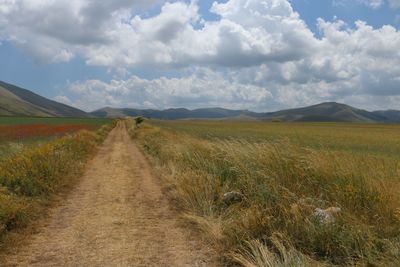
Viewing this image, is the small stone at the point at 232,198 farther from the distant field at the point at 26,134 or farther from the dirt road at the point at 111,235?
the distant field at the point at 26,134

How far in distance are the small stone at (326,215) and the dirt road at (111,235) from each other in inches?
71.7

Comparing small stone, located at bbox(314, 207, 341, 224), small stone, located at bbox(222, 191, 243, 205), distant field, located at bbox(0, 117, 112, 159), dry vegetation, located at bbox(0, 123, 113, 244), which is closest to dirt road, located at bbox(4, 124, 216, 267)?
dry vegetation, located at bbox(0, 123, 113, 244)

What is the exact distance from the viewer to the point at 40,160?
12.4 m

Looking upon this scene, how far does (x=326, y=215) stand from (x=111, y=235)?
385 cm

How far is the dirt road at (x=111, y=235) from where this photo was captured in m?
5.88

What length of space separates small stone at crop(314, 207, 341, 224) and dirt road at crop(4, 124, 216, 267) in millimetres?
1822

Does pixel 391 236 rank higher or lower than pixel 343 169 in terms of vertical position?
lower

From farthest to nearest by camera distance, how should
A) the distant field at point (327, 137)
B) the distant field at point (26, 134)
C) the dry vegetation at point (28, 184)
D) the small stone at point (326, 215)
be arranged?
1. the distant field at point (327, 137)
2. the distant field at point (26, 134)
3. the dry vegetation at point (28, 184)
4. the small stone at point (326, 215)

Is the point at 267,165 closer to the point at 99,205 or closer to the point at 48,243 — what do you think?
the point at 99,205

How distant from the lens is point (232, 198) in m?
8.57

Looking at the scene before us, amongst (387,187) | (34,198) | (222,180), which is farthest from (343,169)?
(34,198)

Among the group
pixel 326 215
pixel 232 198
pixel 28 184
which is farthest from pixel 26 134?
pixel 326 215

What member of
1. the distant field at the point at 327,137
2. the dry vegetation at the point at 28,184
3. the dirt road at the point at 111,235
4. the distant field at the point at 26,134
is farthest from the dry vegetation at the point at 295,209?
the distant field at the point at 26,134

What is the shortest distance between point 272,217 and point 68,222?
436 cm
